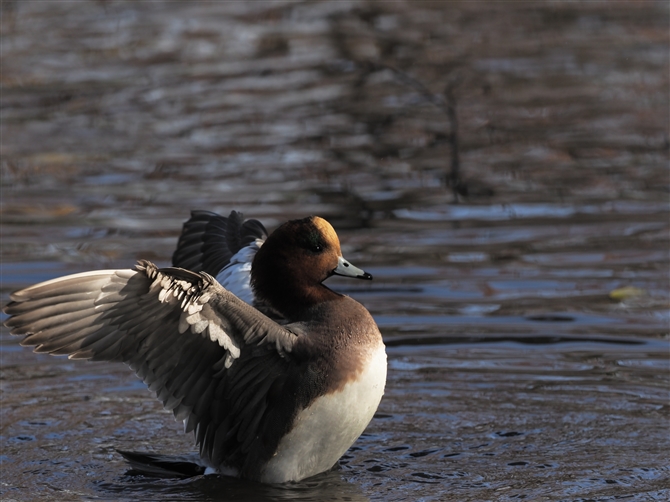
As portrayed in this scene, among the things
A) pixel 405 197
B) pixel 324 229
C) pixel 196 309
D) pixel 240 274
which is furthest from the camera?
pixel 405 197

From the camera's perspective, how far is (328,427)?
5281 mm

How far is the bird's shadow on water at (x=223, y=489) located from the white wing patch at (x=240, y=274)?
2.72 ft

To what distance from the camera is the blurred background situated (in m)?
5.84

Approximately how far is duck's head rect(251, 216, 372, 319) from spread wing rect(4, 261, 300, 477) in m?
0.24

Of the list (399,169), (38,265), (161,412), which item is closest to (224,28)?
(399,169)

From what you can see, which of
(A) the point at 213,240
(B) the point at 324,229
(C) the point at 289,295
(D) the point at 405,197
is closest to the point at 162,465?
(C) the point at 289,295

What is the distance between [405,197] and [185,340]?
16.4 feet

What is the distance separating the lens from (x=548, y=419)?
6082 millimetres

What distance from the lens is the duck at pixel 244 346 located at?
5012mm

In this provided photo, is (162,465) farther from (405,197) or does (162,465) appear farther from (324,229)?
(405,197)

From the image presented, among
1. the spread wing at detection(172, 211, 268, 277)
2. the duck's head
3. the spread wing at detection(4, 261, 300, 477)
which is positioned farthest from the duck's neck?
the spread wing at detection(172, 211, 268, 277)

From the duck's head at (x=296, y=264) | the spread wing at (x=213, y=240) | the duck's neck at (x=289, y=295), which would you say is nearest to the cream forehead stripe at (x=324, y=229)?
the duck's head at (x=296, y=264)

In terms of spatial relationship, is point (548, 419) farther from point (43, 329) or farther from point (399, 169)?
point (399, 169)

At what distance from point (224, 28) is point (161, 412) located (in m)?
9.82
